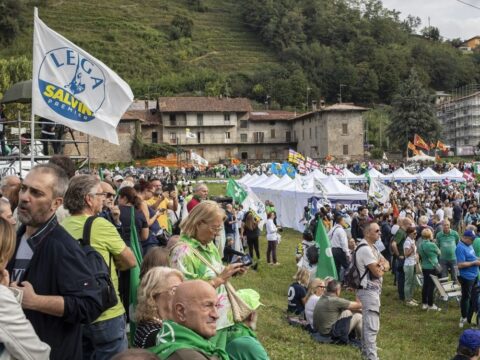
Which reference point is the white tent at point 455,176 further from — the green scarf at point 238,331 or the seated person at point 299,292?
the green scarf at point 238,331

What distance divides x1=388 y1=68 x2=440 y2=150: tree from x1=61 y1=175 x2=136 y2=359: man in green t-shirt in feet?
256

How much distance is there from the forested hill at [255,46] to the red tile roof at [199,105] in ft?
66.5

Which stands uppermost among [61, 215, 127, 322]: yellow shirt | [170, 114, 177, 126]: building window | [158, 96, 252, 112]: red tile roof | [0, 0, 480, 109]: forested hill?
[0, 0, 480, 109]: forested hill

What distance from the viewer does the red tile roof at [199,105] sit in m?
79.4

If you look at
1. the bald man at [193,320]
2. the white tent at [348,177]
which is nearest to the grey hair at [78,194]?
the bald man at [193,320]

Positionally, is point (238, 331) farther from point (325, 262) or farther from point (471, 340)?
point (325, 262)

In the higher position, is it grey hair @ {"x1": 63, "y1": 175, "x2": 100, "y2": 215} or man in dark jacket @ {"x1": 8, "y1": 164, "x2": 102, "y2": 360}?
grey hair @ {"x1": 63, "y1": 175, "x2": 100, "y2": 215}

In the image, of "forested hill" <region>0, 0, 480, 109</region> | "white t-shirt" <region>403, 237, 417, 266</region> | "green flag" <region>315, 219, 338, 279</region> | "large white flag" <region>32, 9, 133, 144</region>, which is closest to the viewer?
"large white flag" <region>32, 9, 133, 144</region>

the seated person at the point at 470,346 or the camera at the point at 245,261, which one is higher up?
the camera at the point at 245,261

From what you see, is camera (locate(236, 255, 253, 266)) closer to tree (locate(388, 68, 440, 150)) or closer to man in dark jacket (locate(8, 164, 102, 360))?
man in dark jacket (locate(8, 164, 102, 360))

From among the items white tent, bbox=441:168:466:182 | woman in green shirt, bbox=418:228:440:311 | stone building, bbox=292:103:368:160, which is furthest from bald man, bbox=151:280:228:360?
stone building, bbox=292:103:368:160

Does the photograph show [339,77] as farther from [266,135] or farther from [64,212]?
[64,212]

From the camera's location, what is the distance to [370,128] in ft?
315

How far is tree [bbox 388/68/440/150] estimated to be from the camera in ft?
257
